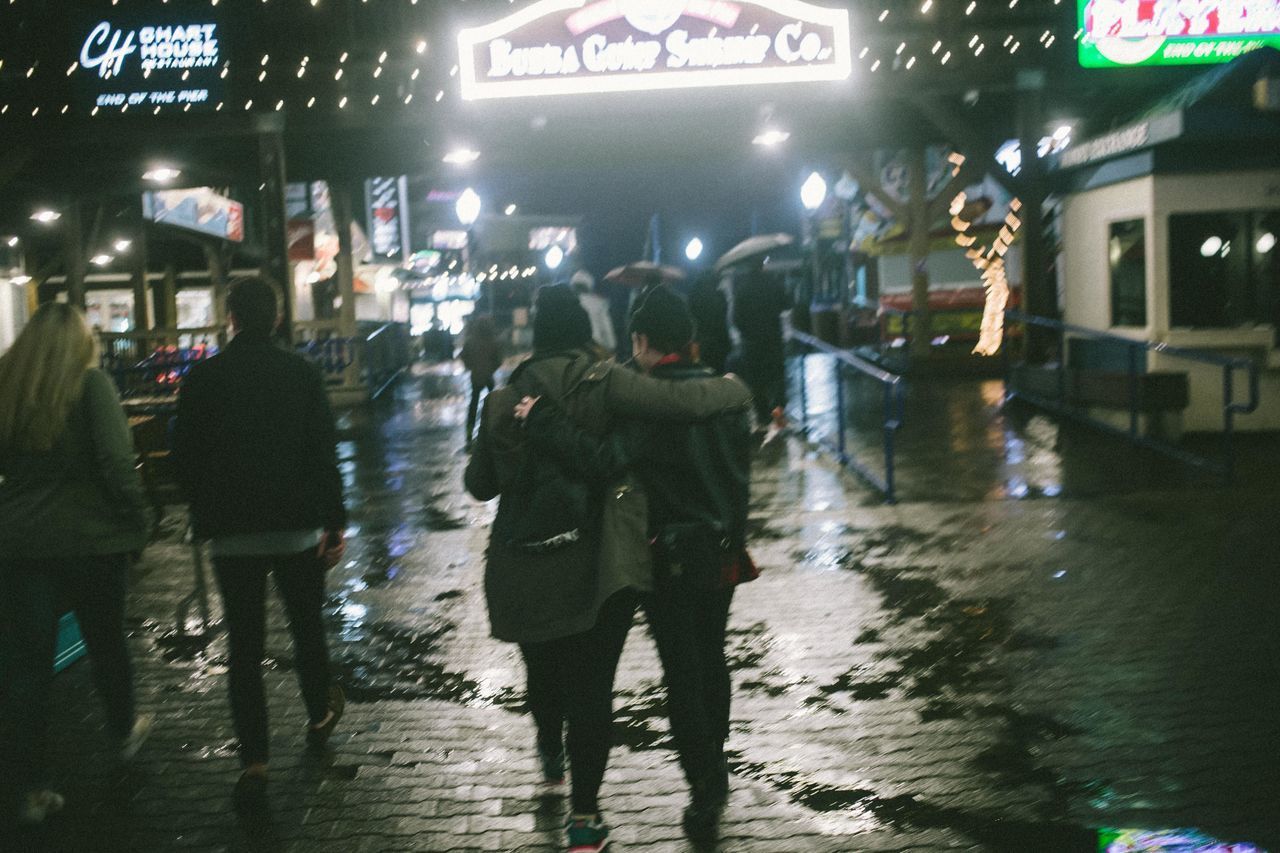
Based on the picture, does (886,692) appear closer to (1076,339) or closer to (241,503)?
(241,503)

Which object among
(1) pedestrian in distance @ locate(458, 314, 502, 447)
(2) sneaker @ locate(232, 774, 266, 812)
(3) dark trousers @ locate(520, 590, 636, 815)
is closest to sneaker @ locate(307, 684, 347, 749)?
(2) sneaker @ locate(232, 774, 266, 812)

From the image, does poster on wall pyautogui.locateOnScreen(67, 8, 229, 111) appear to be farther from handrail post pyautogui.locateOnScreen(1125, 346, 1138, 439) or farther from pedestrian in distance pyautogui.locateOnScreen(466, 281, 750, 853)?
pedestrian in distance pyautogui.locateOnScreen(466, 281, 750, 853)

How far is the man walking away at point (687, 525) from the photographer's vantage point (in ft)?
14.4

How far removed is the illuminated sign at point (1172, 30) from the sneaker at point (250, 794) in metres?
13.0

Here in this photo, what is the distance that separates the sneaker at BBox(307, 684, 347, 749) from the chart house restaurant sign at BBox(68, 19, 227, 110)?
41.5 ft

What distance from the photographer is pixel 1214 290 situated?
1303 cm

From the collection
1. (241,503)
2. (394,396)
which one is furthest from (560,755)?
(394,396)

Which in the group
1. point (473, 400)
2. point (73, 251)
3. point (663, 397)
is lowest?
point (473, 400)

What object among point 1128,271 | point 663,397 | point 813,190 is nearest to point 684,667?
point 663,397

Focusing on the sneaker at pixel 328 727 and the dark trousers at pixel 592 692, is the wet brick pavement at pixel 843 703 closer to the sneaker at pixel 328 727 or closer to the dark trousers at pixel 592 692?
the sneaker at pixel 328 727

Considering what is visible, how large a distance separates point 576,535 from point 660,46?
12.1 m

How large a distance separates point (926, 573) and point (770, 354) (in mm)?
5258

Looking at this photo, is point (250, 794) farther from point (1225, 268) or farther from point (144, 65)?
point (144, 65)

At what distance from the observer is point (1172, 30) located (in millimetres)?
14695
